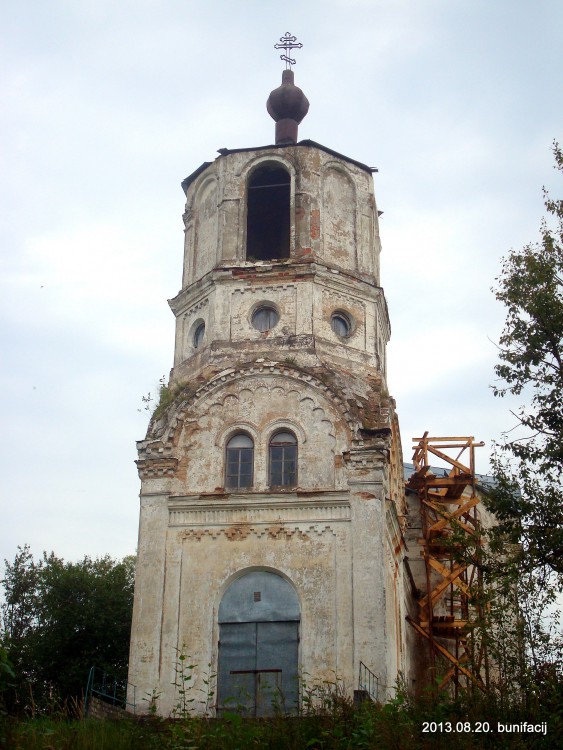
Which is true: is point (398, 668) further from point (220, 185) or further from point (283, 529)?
point (220, 185)

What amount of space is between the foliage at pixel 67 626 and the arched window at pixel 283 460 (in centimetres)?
841

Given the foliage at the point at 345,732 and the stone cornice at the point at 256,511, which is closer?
the foliage at the point at 345,732

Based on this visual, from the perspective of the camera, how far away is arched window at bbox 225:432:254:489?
2058cm

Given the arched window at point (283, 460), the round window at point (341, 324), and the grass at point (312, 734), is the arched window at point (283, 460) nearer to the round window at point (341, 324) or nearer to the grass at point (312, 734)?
the round window at point (341, 324)

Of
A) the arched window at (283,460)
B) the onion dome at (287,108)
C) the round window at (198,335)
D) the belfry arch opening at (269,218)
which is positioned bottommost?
the arched window at (283,460)

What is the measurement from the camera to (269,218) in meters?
26.3

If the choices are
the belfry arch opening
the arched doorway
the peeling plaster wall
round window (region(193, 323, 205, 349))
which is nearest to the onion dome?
the belfry arch opening

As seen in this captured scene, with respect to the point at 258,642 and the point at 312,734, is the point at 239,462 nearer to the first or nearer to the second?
the point at 258,642

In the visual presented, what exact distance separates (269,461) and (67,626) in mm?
9255

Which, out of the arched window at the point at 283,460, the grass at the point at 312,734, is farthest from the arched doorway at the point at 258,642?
the grass at the point at 312,734

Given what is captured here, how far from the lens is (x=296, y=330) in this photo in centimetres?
2197

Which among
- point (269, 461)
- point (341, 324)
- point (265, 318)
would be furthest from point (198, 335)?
point (269, 461)

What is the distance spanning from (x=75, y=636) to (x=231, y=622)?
8.50m

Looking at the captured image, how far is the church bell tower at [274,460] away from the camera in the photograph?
1895 cm
